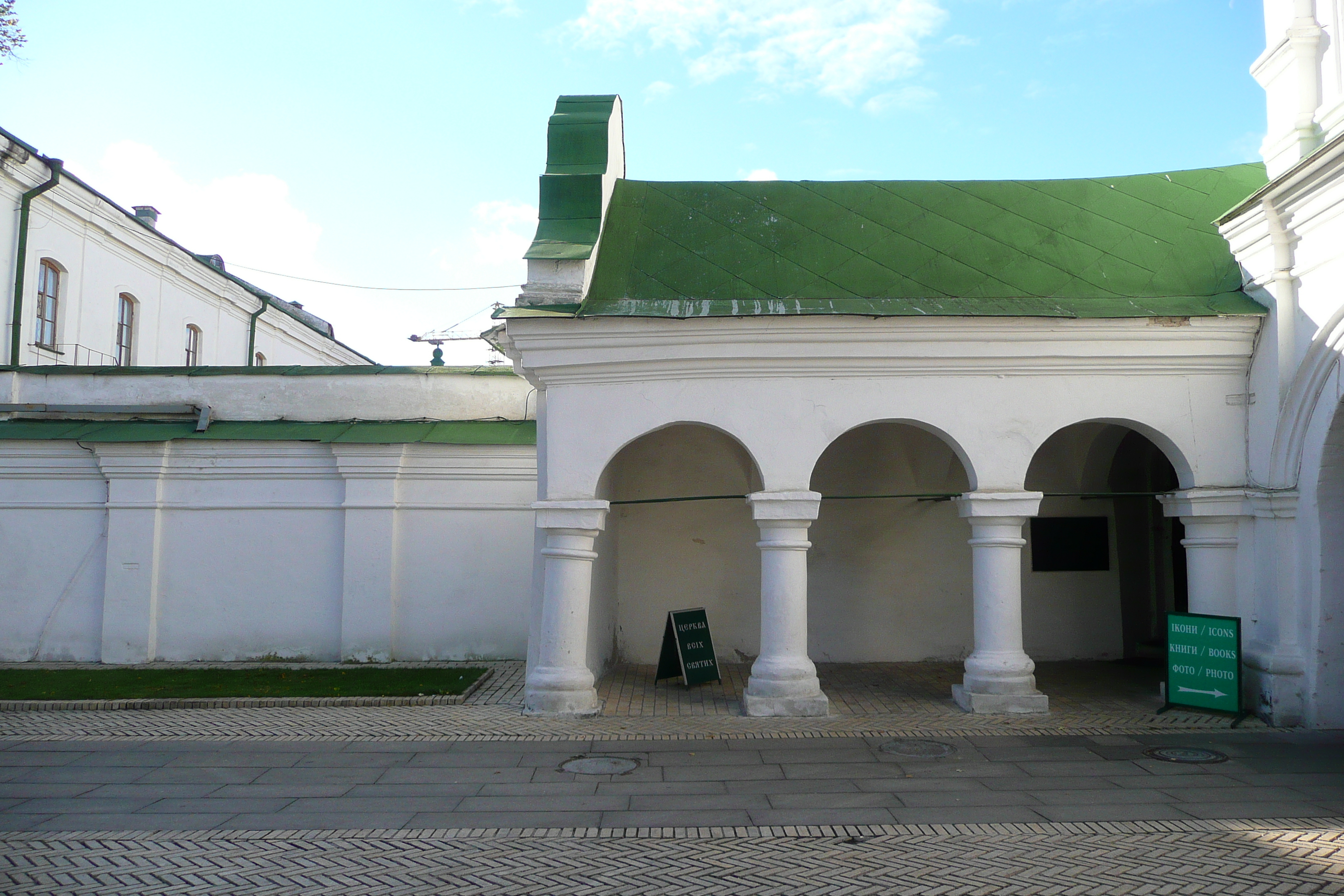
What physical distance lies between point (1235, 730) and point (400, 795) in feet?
23.8

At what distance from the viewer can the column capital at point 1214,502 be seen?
9.14 m

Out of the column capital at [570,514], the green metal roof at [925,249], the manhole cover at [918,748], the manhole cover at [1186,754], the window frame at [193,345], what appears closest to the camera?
the manhole cover at [1186,754]

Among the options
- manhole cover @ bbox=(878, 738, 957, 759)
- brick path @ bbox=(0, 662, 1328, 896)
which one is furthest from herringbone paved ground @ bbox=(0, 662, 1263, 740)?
manhole cover @ bbox=(878, 738, 957, 759)

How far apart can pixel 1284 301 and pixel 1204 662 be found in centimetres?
348

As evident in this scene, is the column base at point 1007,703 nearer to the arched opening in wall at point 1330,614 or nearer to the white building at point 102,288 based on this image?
the arched opening in wall at point 1330,614

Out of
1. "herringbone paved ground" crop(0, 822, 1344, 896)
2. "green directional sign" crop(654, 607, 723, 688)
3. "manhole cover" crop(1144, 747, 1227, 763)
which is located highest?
"green directional sign" crop(654, 607, 723, 688)

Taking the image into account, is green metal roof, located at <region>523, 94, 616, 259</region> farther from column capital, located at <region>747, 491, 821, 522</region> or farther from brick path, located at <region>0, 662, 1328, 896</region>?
brick path, located at <region>0, 662, 1328, 896</region>

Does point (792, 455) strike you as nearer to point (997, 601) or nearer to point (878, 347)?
point (878, 347)

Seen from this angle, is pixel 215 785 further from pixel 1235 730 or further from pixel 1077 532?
pixel 1077 532

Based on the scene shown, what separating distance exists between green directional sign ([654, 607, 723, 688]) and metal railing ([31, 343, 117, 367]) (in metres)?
12.9

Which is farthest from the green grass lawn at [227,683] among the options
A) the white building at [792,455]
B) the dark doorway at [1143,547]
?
the dark doorway at [1143,547]

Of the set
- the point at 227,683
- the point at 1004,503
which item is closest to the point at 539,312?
the point at 1004,503

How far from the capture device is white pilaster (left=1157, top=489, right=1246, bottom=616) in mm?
9164

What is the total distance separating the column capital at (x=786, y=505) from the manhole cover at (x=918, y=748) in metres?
2.23
